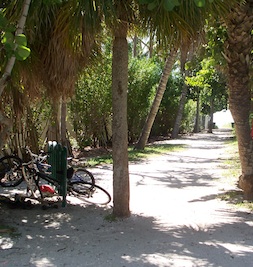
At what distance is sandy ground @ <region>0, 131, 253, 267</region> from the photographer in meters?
4.61

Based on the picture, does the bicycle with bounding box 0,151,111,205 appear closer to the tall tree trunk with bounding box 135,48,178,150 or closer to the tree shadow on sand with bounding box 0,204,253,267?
the tree shadow on sand with bounding box 0,204,253,267

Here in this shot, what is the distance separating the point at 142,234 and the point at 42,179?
9.13 feet

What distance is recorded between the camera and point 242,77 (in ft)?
26.0

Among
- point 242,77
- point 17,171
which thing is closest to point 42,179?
point 17,171

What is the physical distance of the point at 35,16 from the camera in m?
5.82

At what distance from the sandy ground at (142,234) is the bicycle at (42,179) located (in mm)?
267

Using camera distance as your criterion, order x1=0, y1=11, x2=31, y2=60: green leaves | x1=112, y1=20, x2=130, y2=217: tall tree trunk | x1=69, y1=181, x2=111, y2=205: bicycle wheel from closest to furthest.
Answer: x1=0, y1=11, x2=31, y2=60: green leaves, x1=112, y1=20, x2=130, y2=217: tall tree trunk, x1=69, y1=181, x2=111, y2=205: bicycle wheel

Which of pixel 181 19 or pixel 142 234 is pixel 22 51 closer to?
pixel 181 19

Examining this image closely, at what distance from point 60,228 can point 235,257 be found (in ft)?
8.64

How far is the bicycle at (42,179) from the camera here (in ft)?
23.0

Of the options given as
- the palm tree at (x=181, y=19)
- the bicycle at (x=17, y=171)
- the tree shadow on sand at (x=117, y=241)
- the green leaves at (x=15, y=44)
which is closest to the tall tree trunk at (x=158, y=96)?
the bicycle at (x=17, y=171)

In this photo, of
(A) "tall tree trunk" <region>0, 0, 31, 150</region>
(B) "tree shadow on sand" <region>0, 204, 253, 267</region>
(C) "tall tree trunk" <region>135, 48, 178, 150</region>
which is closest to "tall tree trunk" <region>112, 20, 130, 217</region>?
(B) "tree shadow on sand" <region>0, 204, 253, 267</region>

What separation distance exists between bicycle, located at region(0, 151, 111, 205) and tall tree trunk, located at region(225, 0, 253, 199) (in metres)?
2.82

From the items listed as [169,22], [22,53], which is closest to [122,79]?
[169,22]
